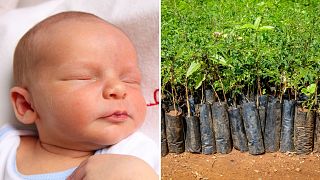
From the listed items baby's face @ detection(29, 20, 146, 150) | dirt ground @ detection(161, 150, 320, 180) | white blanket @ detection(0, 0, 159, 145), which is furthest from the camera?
dirt ground @ detection(161, 150, 320, 180)

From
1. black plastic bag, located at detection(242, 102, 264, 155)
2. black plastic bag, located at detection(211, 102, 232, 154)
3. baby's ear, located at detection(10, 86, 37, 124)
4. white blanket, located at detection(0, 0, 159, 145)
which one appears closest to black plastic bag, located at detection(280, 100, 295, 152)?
black plastic bag, located at detection(242, 102, 264, 155)

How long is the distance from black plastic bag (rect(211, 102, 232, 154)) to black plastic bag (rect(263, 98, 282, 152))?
0.57 feet

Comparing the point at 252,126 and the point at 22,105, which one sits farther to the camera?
the point at 252,126

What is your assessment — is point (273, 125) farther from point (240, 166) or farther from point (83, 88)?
point (83, 88)

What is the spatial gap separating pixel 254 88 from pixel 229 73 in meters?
0.17

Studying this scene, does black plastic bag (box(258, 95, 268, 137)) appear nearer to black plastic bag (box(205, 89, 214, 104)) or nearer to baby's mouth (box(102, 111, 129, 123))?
black plastic bag (box(205, 89, 214, 104))

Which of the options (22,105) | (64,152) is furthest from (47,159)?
(22,105)

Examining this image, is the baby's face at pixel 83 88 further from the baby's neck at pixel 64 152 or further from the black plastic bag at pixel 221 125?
the black plastic bag at pixel 221 125

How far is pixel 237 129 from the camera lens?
283 centimetres

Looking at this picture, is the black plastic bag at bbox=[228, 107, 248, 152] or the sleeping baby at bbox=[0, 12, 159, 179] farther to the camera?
the black plastic bag at bbox=[228, 107, 248, 152]

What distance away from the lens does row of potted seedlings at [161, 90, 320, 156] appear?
2805 mm

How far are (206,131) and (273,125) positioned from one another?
30 cm

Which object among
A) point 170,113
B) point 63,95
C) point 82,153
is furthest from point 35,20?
point 170,113

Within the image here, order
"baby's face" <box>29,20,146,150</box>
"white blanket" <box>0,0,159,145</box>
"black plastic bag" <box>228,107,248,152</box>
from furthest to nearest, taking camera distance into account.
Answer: "black plastic bag" <box>228,107,248,152</box>
"white blanket" <box>0,0,159,145</box>
"baby's face" <box>29,20,146,150</box>
